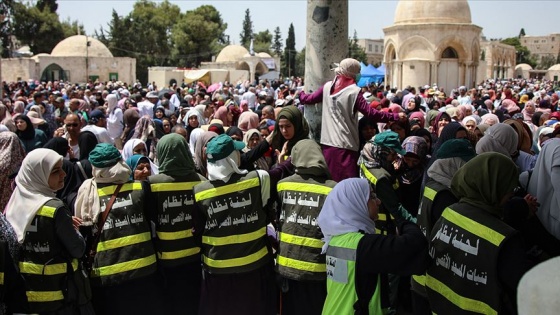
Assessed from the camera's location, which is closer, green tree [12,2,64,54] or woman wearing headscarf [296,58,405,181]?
woman wearing headscarf [296,58,405,181]

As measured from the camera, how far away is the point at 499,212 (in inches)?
107

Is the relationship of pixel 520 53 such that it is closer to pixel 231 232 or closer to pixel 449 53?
pixel 449 53

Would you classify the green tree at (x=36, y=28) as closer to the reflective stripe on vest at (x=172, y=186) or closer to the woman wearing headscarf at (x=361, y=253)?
the reflective stripe on vest at (x=172, y=186)

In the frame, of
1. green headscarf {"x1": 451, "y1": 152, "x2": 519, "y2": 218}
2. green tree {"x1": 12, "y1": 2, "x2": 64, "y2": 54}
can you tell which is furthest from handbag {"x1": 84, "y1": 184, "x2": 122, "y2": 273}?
green tree {"x1": 12, "y1": 2, "x2": 64, "y2": 54}

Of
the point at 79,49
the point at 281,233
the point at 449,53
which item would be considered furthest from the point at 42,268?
the point at 79,49

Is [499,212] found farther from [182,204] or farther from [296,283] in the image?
[182,204]

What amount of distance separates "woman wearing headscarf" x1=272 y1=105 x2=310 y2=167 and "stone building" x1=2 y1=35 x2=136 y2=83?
4122cm

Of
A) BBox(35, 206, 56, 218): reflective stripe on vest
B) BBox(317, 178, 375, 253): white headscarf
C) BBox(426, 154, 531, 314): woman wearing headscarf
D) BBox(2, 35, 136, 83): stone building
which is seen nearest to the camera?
BBox(426, 154, 531, 314): woman wearing headscarf

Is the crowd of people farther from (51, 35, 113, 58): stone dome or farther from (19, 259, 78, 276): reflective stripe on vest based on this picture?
(51, 35, 113, 58): stone dome

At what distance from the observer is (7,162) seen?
478 centimetres

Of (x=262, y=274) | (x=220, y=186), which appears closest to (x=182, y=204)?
(x=220, y=186)

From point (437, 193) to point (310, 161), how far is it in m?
0.85

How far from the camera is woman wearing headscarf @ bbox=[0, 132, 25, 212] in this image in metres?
4.76

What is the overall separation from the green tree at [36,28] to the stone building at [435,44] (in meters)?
33.3
